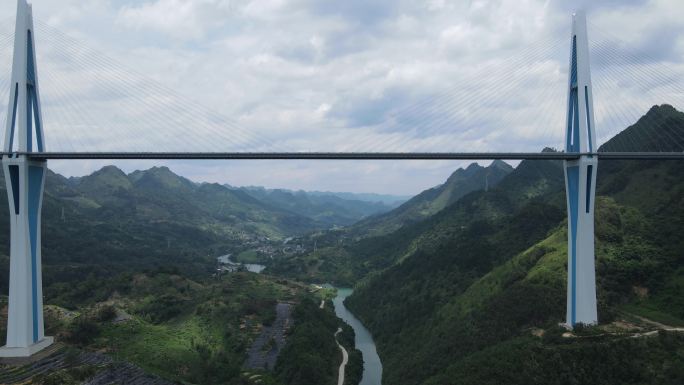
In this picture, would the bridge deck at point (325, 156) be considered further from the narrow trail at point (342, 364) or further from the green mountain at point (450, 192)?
the green mountain at point (450, 192)

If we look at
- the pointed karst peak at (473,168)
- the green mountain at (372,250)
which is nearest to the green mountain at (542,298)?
the green mountain at (372,250)

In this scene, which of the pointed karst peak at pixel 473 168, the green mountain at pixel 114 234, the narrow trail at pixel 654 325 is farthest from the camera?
the pointed karst peak at pixel 473 168

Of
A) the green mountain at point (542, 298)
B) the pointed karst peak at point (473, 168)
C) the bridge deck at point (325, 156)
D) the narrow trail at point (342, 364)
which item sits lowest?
the narrow trail at point (342, 364)

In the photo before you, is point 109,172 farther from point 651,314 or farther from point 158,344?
point 651,314

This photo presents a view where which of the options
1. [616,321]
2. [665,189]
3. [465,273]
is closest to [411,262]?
[465,273]

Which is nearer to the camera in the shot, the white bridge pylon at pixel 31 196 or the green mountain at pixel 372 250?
the white bridge pylon at pixel 31 196

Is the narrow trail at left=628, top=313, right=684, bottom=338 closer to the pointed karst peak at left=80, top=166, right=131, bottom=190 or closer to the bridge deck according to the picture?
the bridge deck

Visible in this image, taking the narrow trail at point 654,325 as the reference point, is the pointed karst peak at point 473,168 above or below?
above
